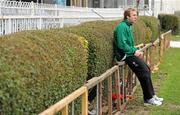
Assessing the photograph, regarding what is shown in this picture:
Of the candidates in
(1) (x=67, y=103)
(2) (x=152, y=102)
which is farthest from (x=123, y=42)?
(1) (x=67, y=103)

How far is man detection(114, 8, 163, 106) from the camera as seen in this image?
7.92 m

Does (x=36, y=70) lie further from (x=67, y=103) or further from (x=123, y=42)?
(x=123, y=42)

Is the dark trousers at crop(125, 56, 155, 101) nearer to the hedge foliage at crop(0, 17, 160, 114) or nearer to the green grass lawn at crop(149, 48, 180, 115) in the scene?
the green grass lawn at crop(149, 48, 180, 115)

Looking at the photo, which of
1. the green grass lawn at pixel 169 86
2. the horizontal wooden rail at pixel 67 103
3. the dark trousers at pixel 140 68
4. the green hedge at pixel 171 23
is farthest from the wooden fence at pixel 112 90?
the green hedge at pixel 171 23

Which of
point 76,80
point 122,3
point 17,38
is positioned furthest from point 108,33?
point 122,3

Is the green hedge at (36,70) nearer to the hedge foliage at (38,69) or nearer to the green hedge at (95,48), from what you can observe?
the hedge foliage at (38,69)

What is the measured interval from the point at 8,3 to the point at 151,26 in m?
8.52

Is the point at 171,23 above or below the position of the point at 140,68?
below

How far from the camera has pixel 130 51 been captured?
793 centimetres

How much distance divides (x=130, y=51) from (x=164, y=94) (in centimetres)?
202

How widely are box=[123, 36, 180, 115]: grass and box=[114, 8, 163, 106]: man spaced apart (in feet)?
0.96

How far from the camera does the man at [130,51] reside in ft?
26.0

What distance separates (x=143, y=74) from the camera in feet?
26.7

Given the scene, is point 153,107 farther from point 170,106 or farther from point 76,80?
point 76,80
